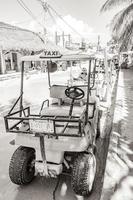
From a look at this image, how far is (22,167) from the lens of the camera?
3258 mm

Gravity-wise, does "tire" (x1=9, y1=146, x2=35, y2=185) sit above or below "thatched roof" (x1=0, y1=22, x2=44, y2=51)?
below

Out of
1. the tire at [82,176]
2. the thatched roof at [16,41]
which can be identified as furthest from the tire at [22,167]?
the thatched roof at [16,41]

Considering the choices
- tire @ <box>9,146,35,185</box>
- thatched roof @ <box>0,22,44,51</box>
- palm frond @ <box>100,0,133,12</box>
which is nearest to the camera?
tire @ <box>9,146,35,185</box>

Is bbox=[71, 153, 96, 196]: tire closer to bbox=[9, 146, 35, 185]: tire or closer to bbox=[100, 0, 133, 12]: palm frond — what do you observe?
bbox=[9, 146, 35, 185]: tire

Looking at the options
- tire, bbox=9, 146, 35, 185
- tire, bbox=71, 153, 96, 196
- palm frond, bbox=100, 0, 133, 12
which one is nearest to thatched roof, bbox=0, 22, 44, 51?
palm frond, bbox=100, 0, 133, 12

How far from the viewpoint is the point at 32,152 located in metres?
3.60

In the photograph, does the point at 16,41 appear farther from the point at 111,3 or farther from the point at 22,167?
the point at 22,167

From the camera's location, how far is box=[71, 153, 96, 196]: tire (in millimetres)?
2975

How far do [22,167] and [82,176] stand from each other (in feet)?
2.99

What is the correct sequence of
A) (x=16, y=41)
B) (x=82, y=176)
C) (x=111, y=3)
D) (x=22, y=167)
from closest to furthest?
(x=82, y=176) < (x=22, y=167) < (x=111, y=3) < (x=16, y=41)

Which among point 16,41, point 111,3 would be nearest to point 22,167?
point 111,3

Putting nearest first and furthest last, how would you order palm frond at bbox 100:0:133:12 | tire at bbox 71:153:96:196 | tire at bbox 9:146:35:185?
tire at bbox 71:153:96:196 → tire at bbox 9:146:35:185 → palm frond at bbox 100:0:133:12

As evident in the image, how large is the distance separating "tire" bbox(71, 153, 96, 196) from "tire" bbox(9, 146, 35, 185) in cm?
77

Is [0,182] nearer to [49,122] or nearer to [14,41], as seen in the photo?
[49,122]
